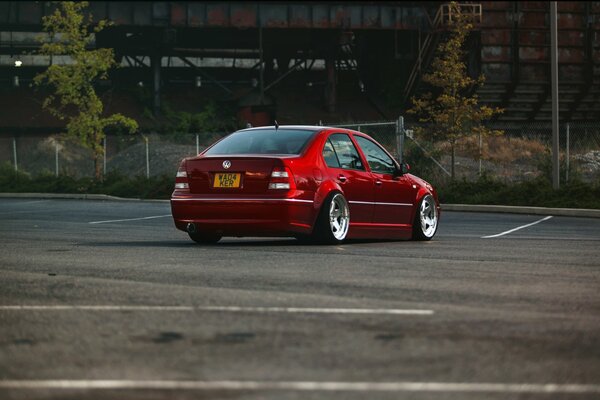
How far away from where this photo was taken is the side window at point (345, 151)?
15461mm

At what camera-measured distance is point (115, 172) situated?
131 feet

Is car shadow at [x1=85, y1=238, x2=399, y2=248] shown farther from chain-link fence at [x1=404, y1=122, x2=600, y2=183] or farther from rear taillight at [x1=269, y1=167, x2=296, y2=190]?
chain-link fence at [x1=404, y1=122, x2=600, y2=183]

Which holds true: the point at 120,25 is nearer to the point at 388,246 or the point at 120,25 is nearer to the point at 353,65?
the point at 353,65

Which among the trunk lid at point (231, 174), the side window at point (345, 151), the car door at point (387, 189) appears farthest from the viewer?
the car door at point (387, 189)

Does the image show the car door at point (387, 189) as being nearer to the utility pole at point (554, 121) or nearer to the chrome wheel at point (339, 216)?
the chrome wheel at point (339, 216)

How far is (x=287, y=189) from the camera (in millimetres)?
14266

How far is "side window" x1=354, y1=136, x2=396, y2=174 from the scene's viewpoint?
16109mm

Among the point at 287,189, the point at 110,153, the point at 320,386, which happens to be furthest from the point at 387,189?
the point at 110,153

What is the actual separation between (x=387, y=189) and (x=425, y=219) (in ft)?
3.23

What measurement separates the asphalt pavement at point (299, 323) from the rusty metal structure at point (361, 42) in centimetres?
4567

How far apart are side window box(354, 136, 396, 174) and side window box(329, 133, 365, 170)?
0.27 meters

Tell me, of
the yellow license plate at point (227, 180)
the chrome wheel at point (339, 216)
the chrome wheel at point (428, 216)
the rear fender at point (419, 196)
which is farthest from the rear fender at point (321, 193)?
the chrome wheel at point (428, 216)

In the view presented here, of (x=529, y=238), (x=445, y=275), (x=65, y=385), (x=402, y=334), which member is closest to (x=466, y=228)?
(x=529, y=238)

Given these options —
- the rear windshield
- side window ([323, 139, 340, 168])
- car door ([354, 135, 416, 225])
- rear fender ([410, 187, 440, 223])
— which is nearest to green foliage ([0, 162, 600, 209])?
rear fender ([410, 187, 440, 223])
